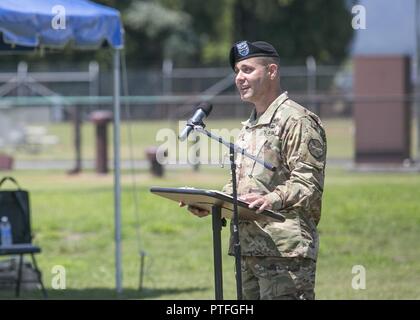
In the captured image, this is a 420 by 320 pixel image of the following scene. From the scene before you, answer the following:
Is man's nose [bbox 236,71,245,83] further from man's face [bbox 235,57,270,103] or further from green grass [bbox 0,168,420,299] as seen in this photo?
green grass [bbox 0,168,420,299]

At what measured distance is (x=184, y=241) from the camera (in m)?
14.4

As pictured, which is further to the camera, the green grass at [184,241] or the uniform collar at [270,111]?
the green grass at [184,241]

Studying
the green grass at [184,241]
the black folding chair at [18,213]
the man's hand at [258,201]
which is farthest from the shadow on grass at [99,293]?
the man's hand at [258,201]

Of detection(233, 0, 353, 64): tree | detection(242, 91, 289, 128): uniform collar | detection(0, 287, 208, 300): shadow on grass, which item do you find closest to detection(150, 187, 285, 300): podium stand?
detection(242, 91, 289, 128): uniform collar

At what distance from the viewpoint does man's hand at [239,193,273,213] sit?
5332mm

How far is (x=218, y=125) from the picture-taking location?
3512cm

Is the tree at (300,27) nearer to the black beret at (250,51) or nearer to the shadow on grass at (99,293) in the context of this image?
the shadow on grass at (99,293)

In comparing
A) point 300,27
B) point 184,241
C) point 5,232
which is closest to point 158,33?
point 300,27

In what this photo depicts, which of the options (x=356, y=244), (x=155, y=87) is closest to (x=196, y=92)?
(x=155, y=87)

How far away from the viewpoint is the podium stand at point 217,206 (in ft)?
17.4

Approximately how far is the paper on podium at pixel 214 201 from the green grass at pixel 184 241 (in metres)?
4.63

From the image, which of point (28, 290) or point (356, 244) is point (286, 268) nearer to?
point (28, 290)

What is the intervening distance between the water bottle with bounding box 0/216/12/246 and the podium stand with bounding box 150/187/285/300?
492 cm
